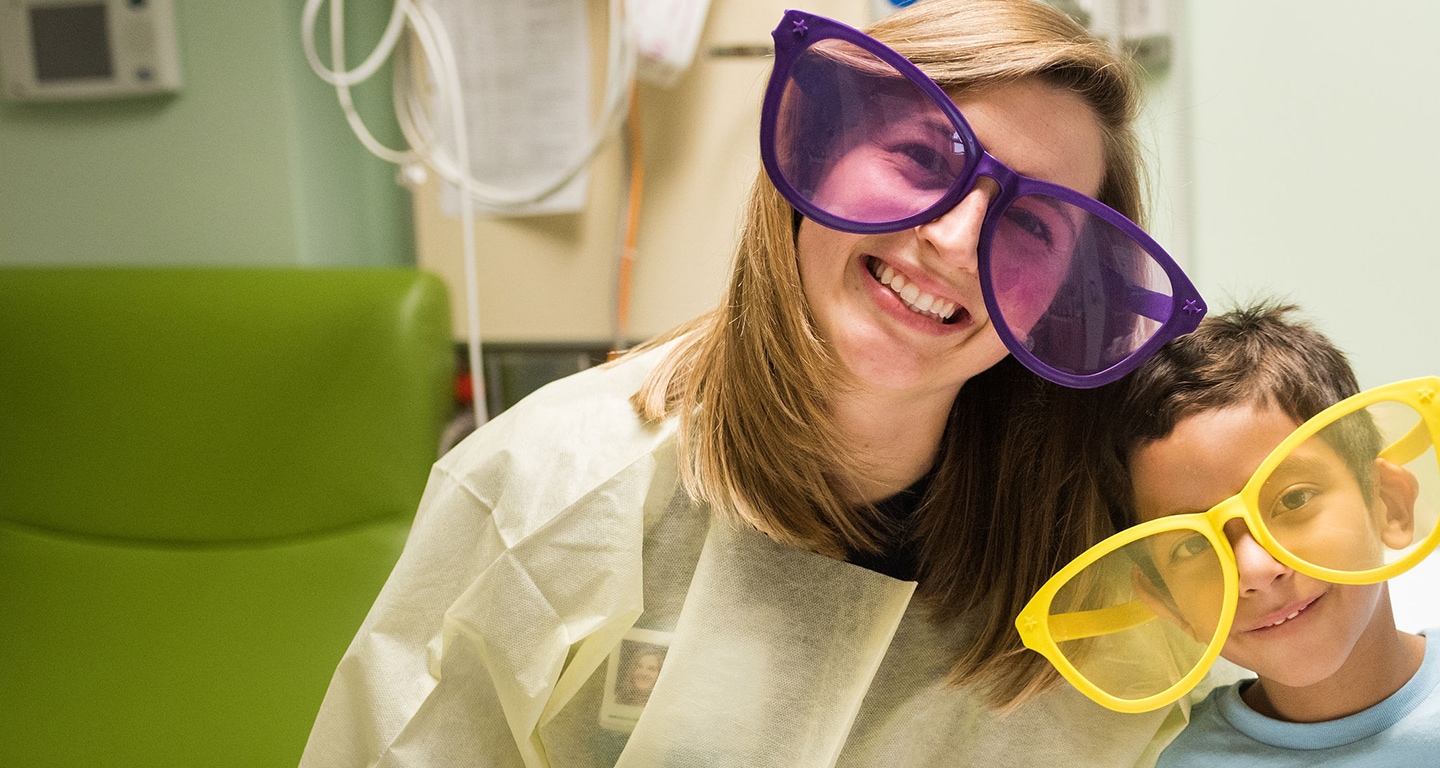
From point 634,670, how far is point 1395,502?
478 millimetres

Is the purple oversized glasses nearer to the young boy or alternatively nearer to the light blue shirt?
the young boy

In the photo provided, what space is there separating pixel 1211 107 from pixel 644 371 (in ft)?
2.06

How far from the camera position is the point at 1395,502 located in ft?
1.93

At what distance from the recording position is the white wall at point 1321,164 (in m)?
0.91

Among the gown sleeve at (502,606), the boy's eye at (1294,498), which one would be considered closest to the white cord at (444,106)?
the gown sleeve at (502,606)

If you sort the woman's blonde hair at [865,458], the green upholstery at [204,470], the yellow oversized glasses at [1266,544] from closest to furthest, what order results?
the yellow oversized glasses at [1266,544] < the woman's blonde hair at [865,458] < the green upholstery at [204,470]

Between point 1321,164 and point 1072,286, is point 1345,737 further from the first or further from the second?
point 1321,164

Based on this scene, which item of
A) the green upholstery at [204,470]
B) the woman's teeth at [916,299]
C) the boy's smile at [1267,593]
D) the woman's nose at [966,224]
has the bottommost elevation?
the green upholstery at [204,470]

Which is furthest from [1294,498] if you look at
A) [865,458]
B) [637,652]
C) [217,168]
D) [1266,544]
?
[217,168]

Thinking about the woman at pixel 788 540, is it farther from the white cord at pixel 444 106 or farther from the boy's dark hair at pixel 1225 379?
the white cord at pixel 444 106

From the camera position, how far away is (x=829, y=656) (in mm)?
710

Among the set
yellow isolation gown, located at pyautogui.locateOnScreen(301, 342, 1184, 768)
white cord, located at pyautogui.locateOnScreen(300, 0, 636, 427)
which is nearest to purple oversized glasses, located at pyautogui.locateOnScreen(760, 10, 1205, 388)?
yellow isolation gown, located at pyautogui.locateOnScreen(301, 342, 1184, 768)

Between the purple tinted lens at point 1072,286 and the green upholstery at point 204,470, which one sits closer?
the purple tinted lens at point 1072,286

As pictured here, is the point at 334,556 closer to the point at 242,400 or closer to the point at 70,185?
the point at 242,400
